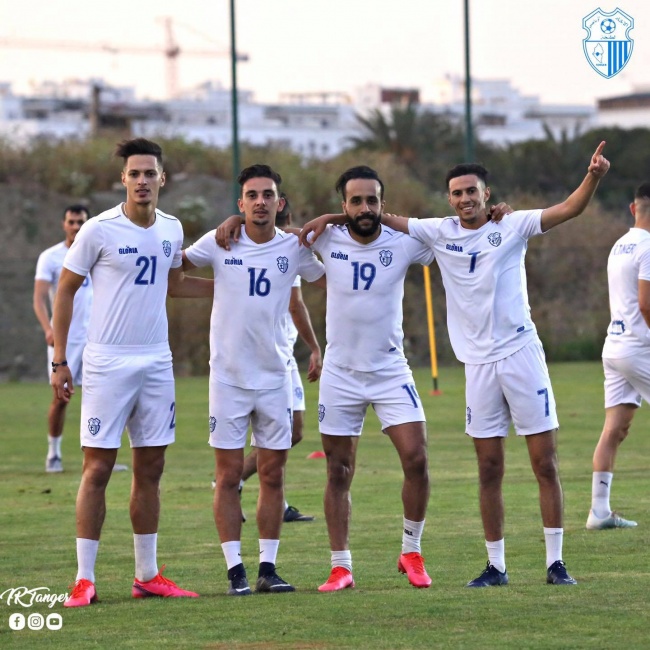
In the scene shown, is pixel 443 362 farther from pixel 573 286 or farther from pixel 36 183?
pixel 36 183

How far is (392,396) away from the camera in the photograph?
28.0 feet

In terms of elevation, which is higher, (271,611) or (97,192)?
(97,192)

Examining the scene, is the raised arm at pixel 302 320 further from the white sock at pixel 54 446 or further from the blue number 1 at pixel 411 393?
the white sock at pixel 54 446

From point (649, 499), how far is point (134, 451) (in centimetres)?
533

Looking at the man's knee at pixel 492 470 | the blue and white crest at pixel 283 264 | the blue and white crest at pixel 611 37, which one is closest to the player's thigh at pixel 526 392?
the man's knee at pixel 492 470

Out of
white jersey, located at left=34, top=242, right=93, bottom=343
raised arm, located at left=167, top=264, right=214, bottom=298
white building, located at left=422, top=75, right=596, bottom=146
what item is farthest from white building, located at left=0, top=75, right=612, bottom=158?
raised arm, located at left=167, top=264, right=214, bottom=298

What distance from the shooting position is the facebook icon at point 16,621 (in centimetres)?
732

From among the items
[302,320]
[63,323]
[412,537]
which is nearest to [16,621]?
[63,323]

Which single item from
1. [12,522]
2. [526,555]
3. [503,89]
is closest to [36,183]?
[12,522]

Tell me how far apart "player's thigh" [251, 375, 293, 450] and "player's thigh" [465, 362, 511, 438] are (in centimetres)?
108

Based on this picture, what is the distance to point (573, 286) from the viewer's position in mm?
35875

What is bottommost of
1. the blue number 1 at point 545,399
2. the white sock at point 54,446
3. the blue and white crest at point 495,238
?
the white sock at point 54,446

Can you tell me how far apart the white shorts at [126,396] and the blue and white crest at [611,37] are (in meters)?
3.74

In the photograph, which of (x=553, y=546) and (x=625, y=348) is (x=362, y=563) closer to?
(x=553, y=546)
